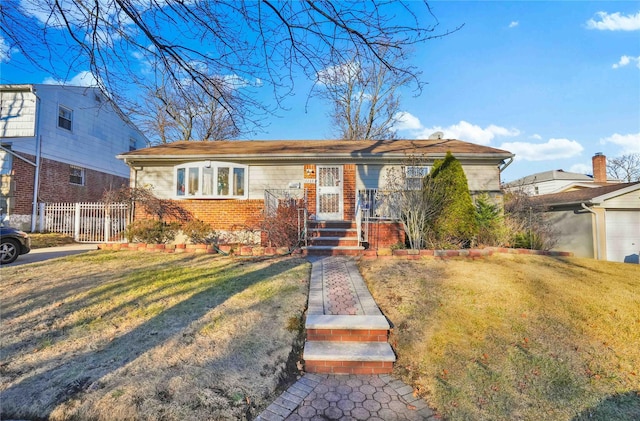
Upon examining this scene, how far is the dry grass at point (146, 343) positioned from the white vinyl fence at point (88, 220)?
Answer: 612 centimetres

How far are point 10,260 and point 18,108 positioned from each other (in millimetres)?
9989

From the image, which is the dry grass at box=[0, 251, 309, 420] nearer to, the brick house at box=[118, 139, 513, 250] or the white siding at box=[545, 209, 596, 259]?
the brick house at box=[118, 139, 513, 250]

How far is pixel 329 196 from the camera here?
1039 centimetres

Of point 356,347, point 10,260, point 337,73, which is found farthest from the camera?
point 10,260

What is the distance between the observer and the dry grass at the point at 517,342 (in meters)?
2.39

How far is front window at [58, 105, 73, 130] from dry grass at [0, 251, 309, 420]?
12.9m

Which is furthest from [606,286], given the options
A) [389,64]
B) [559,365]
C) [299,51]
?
[299,51]

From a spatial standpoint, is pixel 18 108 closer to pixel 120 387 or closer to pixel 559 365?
pixel 120 387

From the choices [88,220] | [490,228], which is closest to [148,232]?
[88,220]

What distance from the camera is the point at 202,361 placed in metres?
2.75

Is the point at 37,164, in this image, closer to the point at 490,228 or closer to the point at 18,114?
the point at 18,114

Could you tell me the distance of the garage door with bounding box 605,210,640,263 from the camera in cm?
1205

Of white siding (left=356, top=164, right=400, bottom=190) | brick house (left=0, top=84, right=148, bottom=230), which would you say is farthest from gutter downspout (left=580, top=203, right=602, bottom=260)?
brick house (left=0, top=84, right=148, bottom=230)

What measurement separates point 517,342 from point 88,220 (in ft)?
47.9
